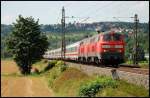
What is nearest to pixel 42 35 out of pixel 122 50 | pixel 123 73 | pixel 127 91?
pixel 122 50

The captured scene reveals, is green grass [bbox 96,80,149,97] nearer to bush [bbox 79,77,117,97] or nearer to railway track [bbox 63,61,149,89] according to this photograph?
railway track [bbox 63,61,149,89]

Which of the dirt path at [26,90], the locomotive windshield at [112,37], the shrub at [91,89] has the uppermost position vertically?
the locomotive windshield at [112,37]

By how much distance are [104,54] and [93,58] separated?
188 inches

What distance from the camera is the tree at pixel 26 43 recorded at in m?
68.8

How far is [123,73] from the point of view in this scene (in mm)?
26531

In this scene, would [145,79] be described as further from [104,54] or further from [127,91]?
[104,54]

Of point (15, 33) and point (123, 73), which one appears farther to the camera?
point (15, 33)

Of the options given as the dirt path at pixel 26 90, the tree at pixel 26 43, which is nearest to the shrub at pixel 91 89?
the dirt path at pixel 26 90

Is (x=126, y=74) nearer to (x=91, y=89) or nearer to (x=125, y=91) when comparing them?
(x=91, y=89)

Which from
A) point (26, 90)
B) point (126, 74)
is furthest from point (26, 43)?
point (126, 74)

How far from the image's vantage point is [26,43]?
6862cm

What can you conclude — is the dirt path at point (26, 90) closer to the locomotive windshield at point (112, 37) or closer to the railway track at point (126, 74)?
the railway track at point (126, 74)

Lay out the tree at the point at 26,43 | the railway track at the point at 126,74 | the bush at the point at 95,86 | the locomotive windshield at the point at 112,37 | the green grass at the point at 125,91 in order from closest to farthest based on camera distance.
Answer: the green grass at the point at 125,91 < the railway track at the point at 126,74 < the bush at the point at 95,86 < the locomotive windshield at the point at 112,37 < the tree at the point at 26,43

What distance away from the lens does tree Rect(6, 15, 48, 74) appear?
6875cm
